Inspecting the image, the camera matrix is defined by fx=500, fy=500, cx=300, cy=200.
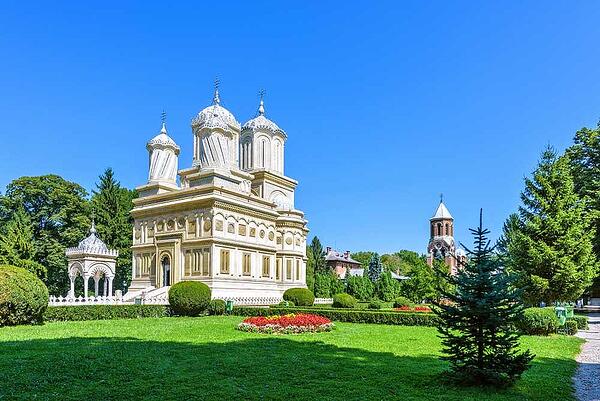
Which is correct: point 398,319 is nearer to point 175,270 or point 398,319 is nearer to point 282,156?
point 175,270

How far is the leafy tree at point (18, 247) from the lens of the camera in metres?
36.4

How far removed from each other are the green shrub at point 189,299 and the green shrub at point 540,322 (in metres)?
16.0

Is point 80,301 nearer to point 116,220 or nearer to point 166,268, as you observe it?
point 166,268

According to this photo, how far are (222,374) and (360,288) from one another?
5055 centimetres

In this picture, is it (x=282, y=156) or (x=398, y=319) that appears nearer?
(x=398, y=319)

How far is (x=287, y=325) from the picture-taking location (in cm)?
1812

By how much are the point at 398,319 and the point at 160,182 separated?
2647 centimetres

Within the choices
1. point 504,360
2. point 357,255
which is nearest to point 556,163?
point 504,360

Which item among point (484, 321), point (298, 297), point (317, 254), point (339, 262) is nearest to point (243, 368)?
point (484, 321)

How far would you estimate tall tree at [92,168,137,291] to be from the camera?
160 feet

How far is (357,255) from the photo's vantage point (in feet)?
388

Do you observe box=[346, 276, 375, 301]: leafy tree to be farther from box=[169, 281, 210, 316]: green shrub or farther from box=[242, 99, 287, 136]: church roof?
box=[169, 281, 210, 316]: green shrub

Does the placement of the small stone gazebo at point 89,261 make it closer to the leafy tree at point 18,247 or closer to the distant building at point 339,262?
A: the leafy tree at point 18,247

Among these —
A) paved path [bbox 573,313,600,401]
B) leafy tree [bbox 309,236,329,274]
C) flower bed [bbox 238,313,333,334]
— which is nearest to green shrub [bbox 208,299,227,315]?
flower bed [bbox 238,313,333,334]
